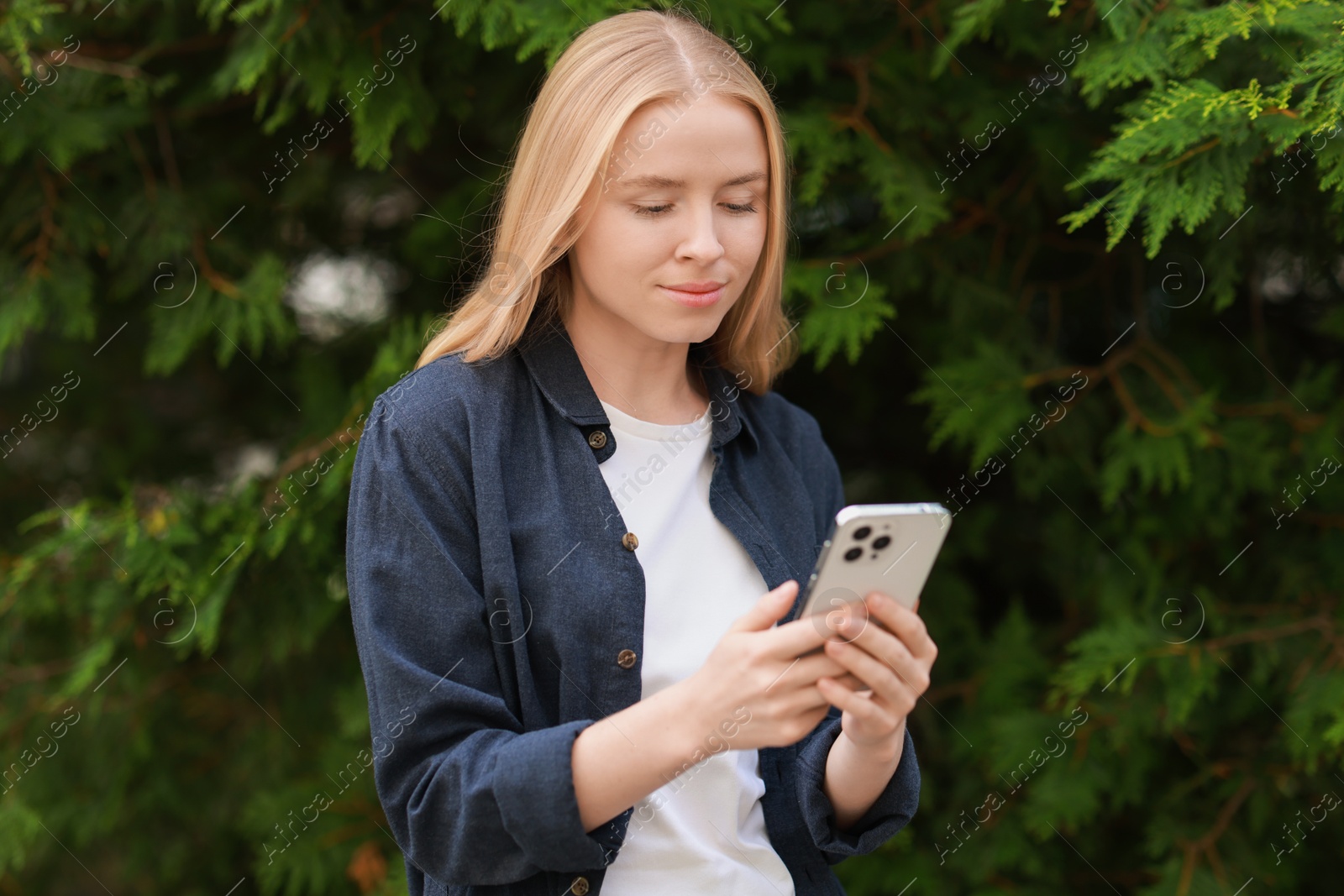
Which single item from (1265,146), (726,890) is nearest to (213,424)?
(726,890)

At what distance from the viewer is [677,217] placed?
4.78ft

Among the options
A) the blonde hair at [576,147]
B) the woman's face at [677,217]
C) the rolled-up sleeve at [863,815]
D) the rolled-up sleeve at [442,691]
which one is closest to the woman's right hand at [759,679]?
the rolled-up sleeve at [442,691]

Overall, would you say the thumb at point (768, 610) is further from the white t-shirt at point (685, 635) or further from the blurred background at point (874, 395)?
the blurred background at point (874, 395)

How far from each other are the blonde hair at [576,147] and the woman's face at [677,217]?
0.9 inches

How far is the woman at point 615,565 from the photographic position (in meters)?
1.26

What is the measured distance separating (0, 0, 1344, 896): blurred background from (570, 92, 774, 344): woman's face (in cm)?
80

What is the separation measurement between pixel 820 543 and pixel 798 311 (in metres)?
0.94

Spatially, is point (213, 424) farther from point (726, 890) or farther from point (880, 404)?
point (726, 890)

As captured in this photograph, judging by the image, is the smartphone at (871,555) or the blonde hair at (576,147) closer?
the smartphone at (871,555)

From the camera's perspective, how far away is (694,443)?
1.65 meters

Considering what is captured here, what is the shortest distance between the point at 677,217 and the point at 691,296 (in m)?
0.11

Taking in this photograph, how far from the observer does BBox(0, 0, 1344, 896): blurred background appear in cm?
244

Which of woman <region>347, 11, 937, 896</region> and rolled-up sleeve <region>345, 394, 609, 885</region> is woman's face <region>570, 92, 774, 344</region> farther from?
Result: rolled-up sleeve <region>345, 394, 609, 885</region>

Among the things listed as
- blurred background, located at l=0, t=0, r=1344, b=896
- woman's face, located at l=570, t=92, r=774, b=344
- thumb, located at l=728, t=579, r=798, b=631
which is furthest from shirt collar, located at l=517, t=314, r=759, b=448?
blurred background, located at l=0, t=0, r=1344, b=896
